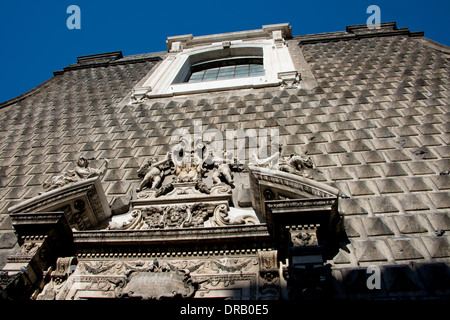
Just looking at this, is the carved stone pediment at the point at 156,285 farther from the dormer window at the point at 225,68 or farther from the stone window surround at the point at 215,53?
the dormer window at the point at 225,68

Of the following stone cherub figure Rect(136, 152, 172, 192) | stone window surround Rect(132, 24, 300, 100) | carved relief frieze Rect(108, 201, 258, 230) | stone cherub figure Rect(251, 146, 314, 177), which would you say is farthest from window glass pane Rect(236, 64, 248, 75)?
carved relief frieze Rect(108, 201, 258, 230)

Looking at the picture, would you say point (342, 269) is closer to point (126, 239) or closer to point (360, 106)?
point (126, 239)

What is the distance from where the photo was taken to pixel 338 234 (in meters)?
4.68

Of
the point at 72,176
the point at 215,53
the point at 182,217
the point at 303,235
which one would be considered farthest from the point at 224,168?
the point at 215,53

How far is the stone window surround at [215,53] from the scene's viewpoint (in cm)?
942

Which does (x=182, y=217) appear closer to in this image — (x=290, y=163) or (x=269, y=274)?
(x=269, y=274)

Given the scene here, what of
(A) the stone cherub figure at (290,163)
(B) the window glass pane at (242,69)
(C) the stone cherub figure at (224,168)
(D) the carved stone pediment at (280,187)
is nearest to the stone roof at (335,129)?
(A) the stone cherub figure at (290,163)

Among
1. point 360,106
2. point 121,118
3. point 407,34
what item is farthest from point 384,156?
point 407,34

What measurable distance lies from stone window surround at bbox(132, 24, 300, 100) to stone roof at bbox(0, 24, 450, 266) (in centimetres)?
45

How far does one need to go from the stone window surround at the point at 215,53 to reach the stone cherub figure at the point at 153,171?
3.31 m

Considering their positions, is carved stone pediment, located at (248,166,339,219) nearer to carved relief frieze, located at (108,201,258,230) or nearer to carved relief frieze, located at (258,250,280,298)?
carved relief frieze, located at (108,201,258,230)

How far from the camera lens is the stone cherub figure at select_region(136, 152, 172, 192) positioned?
6.07 meters

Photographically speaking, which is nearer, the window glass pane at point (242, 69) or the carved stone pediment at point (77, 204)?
the carved stone pediment at point (77, 204)

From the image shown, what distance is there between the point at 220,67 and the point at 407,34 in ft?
20.0
